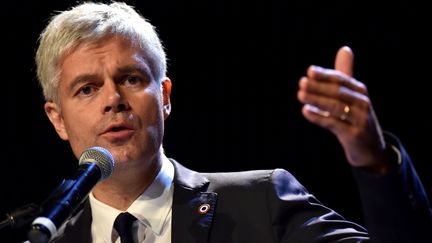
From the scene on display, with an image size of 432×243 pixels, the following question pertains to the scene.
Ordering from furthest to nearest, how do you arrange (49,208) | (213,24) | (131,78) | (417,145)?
(213,24)
(417,145)
(131,78)
(49,208)

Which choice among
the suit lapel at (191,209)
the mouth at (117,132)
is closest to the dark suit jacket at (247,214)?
the suit lapel at (191,209)

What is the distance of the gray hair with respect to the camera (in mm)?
3039

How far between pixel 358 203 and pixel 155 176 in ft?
5.51

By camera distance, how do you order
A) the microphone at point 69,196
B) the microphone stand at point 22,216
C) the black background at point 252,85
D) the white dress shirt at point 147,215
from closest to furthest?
1. the microphone at point 69,196
2. the microphone stand at point 22,216
3. the white dress shirt at point 147,215
4. the black background at point 252,85

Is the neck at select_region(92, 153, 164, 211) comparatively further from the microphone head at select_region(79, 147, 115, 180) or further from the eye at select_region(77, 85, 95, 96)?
the microphone head at select_region(79, 147, 115, 180)

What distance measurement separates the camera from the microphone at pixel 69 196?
1734 millimetres

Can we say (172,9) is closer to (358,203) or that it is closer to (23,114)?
(23,114)

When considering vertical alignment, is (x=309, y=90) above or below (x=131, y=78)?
above

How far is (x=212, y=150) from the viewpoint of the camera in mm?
4527

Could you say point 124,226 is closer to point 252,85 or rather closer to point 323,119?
point 323,119

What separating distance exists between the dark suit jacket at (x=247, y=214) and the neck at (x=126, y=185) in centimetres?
12

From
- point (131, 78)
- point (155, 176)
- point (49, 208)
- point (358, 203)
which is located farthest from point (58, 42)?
point (358, 203)

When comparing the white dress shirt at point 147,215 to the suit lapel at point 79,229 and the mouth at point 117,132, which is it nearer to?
the suit lapel at point 79,229

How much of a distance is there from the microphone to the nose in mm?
641
